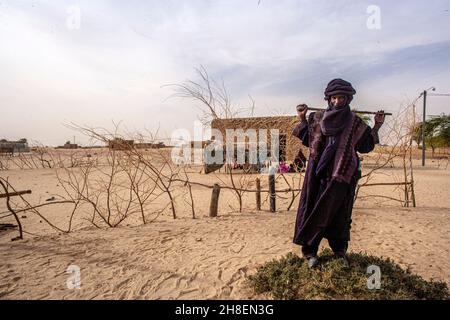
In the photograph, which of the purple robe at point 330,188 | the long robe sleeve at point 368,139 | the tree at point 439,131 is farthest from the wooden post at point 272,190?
the tree at point 439,131

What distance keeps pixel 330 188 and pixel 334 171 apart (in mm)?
157

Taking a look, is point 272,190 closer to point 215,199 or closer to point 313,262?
point 215,199

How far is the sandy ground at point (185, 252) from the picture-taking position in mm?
3037

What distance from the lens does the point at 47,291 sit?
9.90 feet

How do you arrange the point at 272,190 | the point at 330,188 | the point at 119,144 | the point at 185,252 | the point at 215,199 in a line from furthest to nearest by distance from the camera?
the point at 272,190
the point at 215,199
the point at 119,144
the point at 185,252
the point at 330,188

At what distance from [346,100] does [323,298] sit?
5.89 ft

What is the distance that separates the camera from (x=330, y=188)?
2.49 meters

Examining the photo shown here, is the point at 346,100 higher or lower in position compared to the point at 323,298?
higher

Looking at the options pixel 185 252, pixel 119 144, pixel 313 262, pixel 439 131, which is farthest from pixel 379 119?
pixel 439 131

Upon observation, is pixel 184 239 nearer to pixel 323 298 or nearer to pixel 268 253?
pixel 268 253

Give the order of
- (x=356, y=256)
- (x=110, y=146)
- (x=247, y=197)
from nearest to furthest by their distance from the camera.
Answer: (x=356, y=256) < (x=110, y=146) < (x=247, y=197)

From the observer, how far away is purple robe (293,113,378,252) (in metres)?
2.48

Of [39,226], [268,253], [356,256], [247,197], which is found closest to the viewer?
[356,256]
